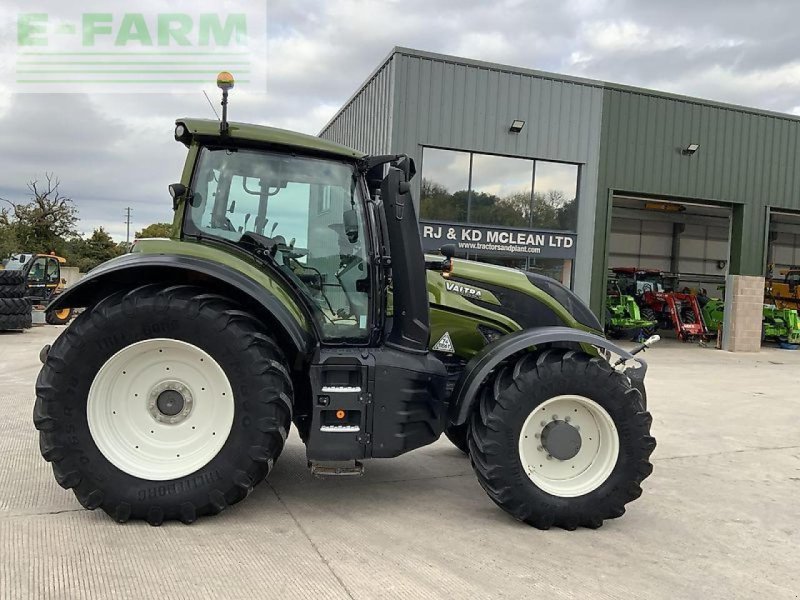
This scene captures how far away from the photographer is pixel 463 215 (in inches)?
520

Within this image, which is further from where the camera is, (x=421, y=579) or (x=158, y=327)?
(x=158, y=327)

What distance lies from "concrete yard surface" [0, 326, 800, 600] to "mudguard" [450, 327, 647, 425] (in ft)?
2.35

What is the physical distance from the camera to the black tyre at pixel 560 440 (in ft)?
12.3

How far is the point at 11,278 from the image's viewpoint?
1469cm

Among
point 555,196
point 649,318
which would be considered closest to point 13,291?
point 555,196

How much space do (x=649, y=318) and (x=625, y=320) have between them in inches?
56.2

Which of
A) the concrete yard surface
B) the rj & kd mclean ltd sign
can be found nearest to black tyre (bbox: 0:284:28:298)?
the rj & kd mclean ltd sign

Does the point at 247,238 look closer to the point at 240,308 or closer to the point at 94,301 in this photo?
the point at 240,308

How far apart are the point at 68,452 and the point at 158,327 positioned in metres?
0.85

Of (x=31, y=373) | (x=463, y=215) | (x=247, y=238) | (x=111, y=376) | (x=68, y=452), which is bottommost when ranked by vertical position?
(x=31, y=373)

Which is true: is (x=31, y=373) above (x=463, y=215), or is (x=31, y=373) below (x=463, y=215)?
below

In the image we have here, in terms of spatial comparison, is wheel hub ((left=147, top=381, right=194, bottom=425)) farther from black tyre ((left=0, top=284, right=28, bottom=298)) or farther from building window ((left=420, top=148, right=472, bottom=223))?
black tyre ((left=0, top=284, right=28, bottom=298))

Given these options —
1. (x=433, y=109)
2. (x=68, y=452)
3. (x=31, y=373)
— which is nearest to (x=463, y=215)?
(x=433, y=109)

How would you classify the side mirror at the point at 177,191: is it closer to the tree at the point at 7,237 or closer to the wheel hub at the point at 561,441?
the wheel hub at the point at 561,441
